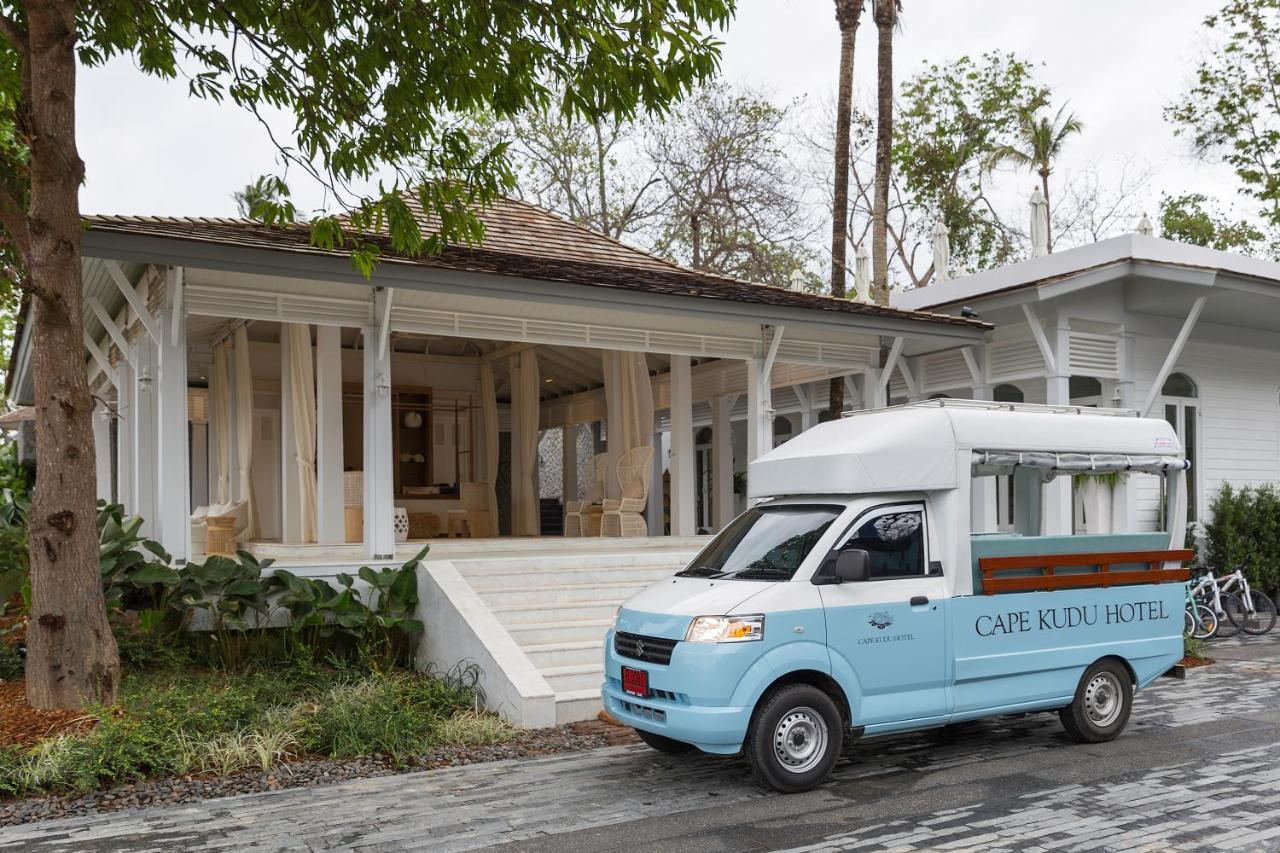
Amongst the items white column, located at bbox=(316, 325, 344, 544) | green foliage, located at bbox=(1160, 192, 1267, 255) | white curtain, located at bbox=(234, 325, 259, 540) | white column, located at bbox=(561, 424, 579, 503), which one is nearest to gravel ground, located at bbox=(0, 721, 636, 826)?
white column, located at bbox=(316, 325, 344, 544)

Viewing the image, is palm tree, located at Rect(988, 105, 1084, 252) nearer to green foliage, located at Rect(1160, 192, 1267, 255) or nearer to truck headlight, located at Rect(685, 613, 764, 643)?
green foliage, located at Rect(1160, 192, 1267, 255)

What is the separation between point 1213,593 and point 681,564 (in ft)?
23.3

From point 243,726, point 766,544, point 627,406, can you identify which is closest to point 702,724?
point 766,544

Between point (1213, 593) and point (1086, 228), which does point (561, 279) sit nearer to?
point (1213, 593)

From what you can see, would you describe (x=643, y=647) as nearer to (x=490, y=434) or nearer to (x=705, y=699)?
(x=705, y=699)

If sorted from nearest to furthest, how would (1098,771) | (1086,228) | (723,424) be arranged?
(1098,771) < (723,424) < (1086,228)

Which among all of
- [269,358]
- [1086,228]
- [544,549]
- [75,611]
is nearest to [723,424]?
[544,549]

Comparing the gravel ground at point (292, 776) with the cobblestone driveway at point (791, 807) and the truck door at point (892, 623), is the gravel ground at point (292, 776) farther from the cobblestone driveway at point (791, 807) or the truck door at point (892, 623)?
the truck door at point (892, 623)

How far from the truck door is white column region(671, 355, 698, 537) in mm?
6594

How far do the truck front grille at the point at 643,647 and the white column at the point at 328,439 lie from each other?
5.83m

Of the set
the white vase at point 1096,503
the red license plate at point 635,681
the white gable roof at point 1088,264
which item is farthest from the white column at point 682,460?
the red license plate at point 635,681

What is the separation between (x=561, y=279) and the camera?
35.7 ft

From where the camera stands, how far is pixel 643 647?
677 centimetres

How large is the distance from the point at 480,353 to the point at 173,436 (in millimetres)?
7925
